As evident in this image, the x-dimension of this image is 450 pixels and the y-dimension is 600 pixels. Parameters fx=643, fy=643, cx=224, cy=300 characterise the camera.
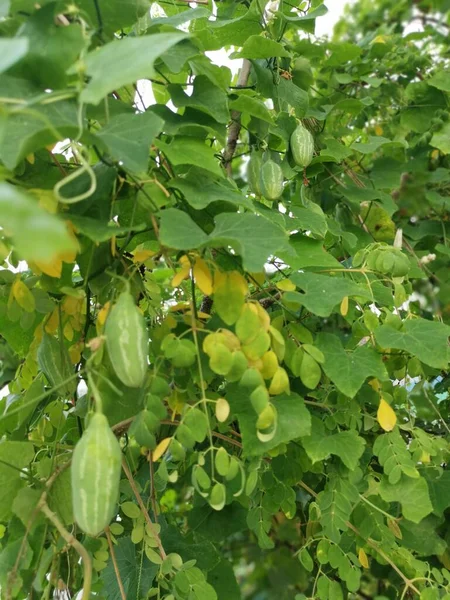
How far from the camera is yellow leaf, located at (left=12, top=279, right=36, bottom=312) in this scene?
673mm

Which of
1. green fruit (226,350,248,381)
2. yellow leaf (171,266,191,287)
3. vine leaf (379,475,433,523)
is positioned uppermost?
yellow leaf (171,266,191,287)

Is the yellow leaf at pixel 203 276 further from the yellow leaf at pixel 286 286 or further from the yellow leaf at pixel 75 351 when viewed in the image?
the yellow leaf at pixel 75 351

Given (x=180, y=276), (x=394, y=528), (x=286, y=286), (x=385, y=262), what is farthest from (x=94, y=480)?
(x=394, y=528)

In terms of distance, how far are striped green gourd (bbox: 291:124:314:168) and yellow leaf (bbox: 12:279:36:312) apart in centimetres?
38

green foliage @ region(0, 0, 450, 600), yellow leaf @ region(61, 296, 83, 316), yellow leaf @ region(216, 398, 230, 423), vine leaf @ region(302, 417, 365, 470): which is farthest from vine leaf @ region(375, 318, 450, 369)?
yellow leaf @ region(61, 296, 83, 316)

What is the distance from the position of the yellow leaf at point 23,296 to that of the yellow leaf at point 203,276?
206 millimetres

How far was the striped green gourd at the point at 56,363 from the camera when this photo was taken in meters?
0.69

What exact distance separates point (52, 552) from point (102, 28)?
0.49 m

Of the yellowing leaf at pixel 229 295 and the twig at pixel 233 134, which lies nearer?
the yellowing leaf at pixel 229 295

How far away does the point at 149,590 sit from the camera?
0.74 meters

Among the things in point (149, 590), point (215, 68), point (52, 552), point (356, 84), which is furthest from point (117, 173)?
point (356, 84)

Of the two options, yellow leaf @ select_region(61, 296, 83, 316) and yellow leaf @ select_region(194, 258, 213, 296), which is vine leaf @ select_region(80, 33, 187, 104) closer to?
yellow leaf @ select_region(194, 258, 213, 296)

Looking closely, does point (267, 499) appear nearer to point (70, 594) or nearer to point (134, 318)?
point (70, 594)

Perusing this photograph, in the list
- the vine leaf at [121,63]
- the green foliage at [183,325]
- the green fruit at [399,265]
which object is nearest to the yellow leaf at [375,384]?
the green foliage at [183,325]
